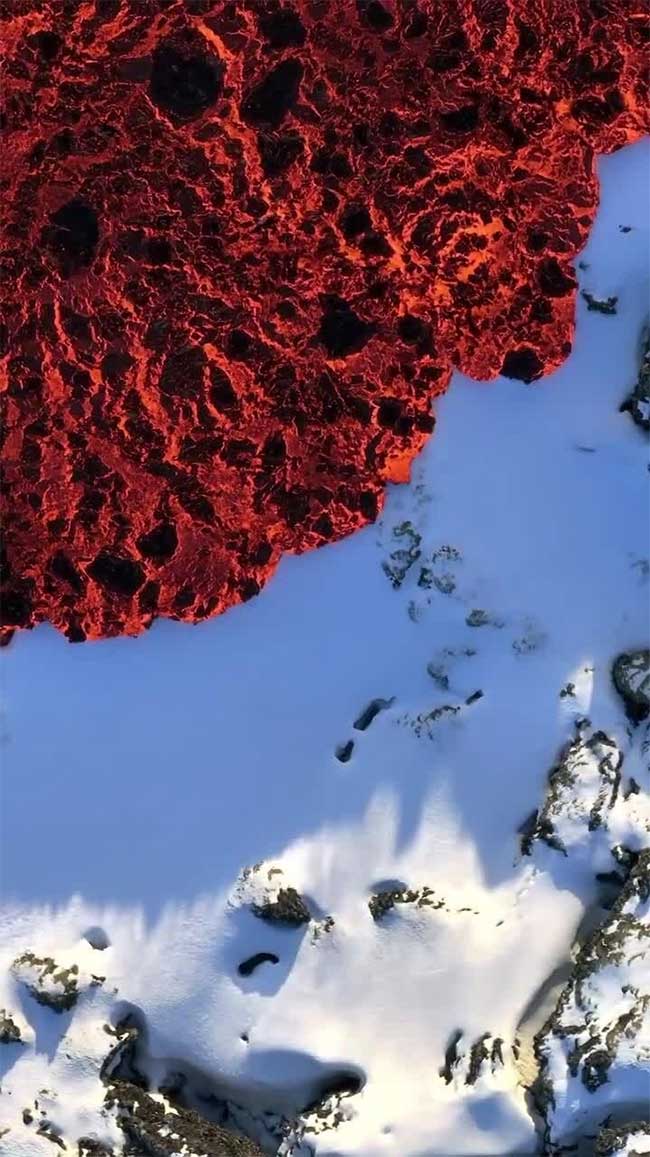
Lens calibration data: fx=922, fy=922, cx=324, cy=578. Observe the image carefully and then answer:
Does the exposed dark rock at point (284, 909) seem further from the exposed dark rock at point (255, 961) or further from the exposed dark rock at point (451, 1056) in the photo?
the exposed dark rock at point (451, 1056)

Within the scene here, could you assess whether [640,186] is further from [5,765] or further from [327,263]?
[5,765]

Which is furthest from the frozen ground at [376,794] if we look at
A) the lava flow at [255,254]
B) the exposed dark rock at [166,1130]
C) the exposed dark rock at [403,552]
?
the lava flow at [255,254]

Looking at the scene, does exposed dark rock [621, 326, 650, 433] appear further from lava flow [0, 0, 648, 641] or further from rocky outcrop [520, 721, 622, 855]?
rocky outcrop [520, 721, 622, 855]

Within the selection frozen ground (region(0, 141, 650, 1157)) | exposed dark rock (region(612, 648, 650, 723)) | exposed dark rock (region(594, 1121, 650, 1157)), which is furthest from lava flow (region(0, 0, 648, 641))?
exposed dark rock (region(594, 1121, 650, 1157))

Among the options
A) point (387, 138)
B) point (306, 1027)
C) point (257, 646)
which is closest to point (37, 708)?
point (257, 646)

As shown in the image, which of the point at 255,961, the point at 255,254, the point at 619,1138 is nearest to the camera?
the point at 619,1138

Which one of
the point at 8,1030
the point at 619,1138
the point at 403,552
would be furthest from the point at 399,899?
the point at 8,1030

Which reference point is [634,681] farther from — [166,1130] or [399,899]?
[166,1130]

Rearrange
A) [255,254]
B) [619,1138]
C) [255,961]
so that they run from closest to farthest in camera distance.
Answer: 1. [619,1138]
2. [255,254]
3. [255,961]
